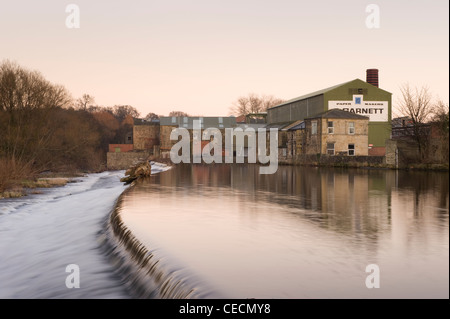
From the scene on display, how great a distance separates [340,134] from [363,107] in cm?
1159

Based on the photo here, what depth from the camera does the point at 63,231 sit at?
1306cm

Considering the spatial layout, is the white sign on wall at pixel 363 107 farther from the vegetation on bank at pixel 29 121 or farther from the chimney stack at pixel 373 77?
the vegetation on bank at pixel 29 121

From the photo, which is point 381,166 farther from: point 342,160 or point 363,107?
point 363,107

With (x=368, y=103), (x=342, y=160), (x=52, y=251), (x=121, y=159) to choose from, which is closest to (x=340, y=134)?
(x=342, y=160)

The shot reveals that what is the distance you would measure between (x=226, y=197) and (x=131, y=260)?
7.23m

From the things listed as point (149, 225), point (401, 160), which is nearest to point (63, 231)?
point (149, 225)

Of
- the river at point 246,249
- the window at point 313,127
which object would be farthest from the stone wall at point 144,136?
the river at point 246,249

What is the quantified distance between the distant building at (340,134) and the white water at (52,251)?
26430 mm

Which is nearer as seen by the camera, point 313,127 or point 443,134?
point 443,134

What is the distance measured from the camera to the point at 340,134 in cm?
4000

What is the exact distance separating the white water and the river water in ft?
3.60

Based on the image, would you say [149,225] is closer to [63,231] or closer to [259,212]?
[259,212]

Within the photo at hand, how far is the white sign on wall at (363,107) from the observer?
1935 inches

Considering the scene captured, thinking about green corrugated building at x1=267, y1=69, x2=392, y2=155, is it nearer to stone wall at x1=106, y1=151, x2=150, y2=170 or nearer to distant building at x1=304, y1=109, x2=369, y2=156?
distant building at x1=304, y1=109, x2=369, y2=156
